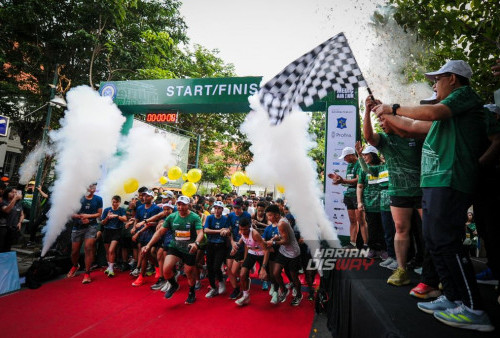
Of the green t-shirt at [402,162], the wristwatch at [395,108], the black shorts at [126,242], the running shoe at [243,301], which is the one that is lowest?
the running shoe at [243,301]

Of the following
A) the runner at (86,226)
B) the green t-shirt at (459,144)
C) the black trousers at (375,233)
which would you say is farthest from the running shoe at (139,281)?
the green t-shirt at (459,144)

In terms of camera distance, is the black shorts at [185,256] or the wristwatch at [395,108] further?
the black shorts at [185,256]

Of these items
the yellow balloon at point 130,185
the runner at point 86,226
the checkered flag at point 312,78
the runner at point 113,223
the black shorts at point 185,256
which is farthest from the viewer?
the yellow balloon at point 130,185

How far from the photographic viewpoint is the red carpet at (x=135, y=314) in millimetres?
4273

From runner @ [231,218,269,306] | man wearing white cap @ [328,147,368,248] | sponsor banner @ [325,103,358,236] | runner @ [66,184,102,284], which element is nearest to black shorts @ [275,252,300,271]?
runner @ [231,218,269,306]

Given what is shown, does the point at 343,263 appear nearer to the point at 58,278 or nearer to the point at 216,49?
the point at 58,278

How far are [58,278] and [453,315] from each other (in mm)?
8189

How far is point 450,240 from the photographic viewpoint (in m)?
1.85

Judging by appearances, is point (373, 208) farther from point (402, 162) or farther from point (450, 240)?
point (450, 240)

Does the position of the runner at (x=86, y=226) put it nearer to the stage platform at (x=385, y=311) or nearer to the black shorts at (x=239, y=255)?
the black shorts at (x=239, y=255)

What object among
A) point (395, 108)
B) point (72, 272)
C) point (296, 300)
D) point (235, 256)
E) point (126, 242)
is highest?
point (395, 108)

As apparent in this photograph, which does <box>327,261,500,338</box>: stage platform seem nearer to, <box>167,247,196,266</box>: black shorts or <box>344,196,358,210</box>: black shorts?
<box>344,196,358,210</box>: black shorts

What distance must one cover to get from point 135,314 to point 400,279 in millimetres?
4507

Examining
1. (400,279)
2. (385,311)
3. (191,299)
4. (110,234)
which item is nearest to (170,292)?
(191,299)
